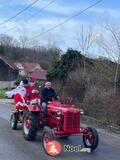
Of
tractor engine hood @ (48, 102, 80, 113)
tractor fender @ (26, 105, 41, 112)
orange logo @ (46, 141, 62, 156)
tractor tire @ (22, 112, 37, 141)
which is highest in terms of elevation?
tractor engine hood @ (48, 102, 80, 113)

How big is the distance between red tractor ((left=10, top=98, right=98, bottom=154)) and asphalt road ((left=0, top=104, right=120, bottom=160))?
34 cm

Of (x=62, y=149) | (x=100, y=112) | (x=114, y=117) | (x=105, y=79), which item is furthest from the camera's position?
(x=105, y=79)

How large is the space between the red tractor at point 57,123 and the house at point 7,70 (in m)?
70.7

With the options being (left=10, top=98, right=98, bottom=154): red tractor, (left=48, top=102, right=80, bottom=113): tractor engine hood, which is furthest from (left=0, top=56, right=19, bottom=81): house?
(left=48, top=102, right=80, bottom=113): tractor engine hood

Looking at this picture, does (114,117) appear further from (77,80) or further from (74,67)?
(74,67)

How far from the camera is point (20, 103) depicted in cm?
1602

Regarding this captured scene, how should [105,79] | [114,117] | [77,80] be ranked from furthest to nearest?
1. [77,80]
2. [105,79]
3. [114,117]

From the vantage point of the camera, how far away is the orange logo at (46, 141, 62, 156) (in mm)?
10942

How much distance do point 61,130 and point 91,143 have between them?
1.04 metres

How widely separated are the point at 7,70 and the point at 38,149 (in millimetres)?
74190

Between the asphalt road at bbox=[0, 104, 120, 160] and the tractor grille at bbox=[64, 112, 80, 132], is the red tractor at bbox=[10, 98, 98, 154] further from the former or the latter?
the asphalt road at bbox=[0, 104, 120, 160]

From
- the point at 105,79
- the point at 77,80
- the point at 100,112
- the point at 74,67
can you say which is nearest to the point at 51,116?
the point at 100,112

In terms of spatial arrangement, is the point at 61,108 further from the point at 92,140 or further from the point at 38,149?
the point at 38,149

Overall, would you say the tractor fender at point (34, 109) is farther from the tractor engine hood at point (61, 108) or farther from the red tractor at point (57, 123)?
the tractor engine hood at point (61, 108)
